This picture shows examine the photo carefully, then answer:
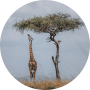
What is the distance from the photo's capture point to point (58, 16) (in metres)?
11.1

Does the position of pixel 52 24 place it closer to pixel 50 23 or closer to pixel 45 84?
pixel 50 23

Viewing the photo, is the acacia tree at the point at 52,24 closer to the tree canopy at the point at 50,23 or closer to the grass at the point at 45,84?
the tree canopy at the point at 50,23

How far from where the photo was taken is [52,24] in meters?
10.8

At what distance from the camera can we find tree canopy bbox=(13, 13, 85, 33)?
35.7 ft

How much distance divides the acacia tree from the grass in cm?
62

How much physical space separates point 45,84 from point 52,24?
404 centimetres

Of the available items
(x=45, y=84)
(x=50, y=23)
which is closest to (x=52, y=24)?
(x=50, y=23)

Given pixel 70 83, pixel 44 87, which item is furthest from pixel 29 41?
pixel 70 83

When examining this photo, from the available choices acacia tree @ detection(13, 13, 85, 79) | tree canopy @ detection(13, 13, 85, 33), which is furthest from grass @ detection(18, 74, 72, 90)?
tree canopy @ detection(13, 13, 85, 33)

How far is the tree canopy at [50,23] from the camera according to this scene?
10875 millimetres

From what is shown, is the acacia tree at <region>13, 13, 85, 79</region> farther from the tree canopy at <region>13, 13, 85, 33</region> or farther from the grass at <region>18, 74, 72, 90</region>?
the grass at <region>18, 74, 72, 90</region>

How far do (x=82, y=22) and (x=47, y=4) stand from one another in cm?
286

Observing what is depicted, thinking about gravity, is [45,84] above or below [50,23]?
below

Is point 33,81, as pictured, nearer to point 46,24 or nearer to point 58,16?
point 46,24
